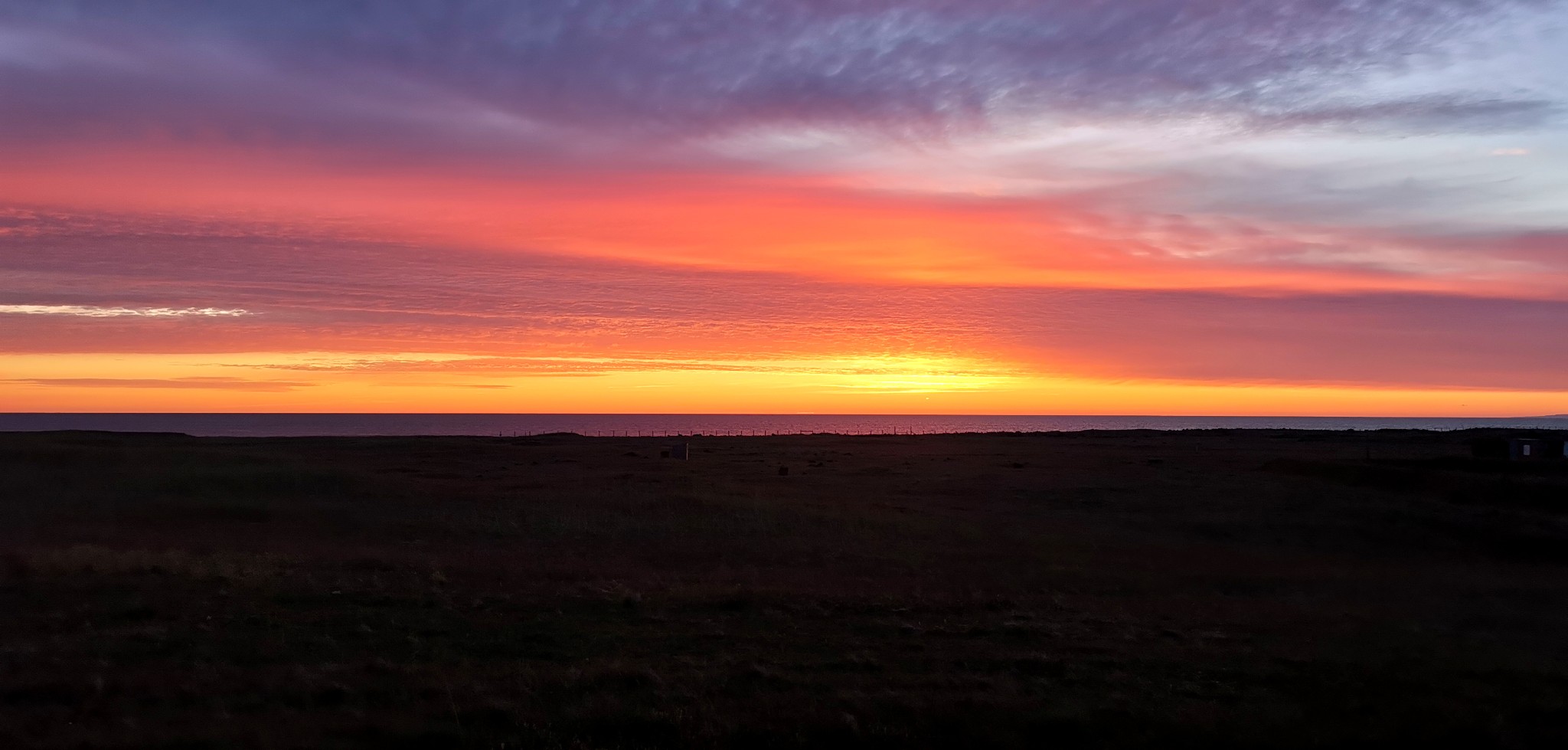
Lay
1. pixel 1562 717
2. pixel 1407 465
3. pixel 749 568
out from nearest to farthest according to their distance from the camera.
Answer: pixel 1562 717 → pixel 749 568 → pixel 1407 465

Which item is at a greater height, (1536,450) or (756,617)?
(1536,450)

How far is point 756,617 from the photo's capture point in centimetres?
1870

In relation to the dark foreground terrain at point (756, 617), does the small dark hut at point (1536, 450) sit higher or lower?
higher

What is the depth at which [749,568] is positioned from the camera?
2686 cm

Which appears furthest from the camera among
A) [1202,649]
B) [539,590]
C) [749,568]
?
[749,568]

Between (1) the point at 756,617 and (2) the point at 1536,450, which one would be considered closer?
(1) the point at 756,617

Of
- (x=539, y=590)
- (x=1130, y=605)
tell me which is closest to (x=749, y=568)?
(x=539, y=590)

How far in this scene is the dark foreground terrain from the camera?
11531mm

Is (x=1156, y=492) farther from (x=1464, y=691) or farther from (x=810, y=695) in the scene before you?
(x=810, y=695)

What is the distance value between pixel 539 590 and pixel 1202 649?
1282cm

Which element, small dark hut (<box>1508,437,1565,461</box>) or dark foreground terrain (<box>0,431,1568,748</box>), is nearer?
dark foreground terrain (<box>0,431,1568,748</box>)

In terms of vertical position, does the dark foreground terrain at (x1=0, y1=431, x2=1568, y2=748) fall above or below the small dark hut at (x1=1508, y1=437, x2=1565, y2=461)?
below

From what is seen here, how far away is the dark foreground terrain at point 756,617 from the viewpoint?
454 inches

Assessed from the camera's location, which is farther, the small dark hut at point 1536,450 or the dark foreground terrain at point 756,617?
the small dark hut at point 1536,450
